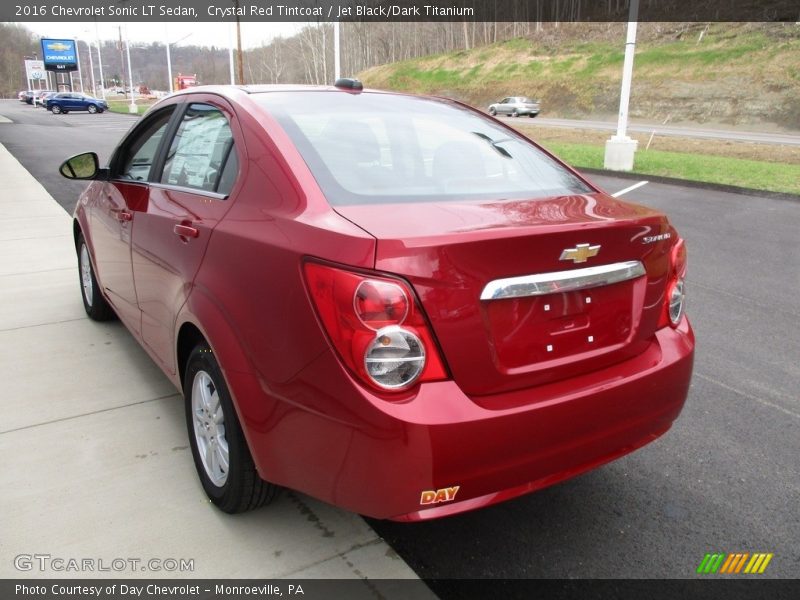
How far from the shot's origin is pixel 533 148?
3207 millimetres

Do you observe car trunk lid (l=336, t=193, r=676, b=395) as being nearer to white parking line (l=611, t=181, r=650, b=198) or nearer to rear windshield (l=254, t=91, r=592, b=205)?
rear windshield (l=254, t=91, r=592, b=205)

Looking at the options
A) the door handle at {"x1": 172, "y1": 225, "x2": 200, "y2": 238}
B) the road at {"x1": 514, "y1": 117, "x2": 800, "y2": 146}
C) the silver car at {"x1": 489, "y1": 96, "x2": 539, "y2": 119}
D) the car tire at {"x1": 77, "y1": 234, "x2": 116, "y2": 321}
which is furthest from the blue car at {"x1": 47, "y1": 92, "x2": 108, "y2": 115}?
the door handle at {"x1": 172, "y1": 225, "x2": 200, "y2": 238}

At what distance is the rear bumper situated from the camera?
6.07 feet


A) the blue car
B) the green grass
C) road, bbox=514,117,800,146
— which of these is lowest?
the green grass

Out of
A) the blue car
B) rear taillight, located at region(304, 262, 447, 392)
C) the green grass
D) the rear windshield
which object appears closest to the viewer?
rear taillight, located at region(304, 262, 447, 392)

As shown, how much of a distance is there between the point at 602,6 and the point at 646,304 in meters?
81.2

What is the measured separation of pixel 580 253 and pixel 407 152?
100 centimetres

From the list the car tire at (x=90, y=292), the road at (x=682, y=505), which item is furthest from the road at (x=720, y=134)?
the car tire at (x=90, y=292)

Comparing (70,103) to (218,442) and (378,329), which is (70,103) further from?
(378,329)

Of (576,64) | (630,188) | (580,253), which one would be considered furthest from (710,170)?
(576,64)

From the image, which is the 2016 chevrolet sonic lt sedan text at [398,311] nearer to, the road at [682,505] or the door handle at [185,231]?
the door handle at [185,231]

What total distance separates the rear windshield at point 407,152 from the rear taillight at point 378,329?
435mm

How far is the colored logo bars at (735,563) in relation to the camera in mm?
2381

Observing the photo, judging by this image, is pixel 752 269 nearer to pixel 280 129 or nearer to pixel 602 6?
pixel 280 129
